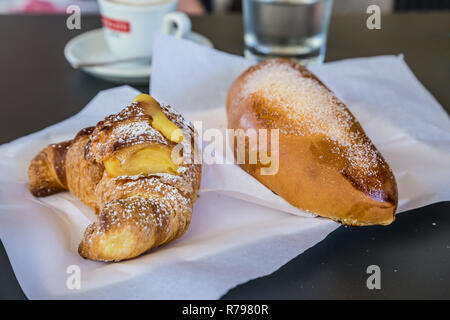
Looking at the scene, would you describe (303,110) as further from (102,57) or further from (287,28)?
(102,57)

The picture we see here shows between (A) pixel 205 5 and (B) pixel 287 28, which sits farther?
(A) pixel 205 5

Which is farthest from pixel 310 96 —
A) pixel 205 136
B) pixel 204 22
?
pixel 204 22

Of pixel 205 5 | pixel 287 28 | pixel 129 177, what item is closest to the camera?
pixel 129 177

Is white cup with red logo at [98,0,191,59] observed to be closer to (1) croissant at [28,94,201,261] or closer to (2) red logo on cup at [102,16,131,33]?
(2) red logo on cup at [102,16,131,33]

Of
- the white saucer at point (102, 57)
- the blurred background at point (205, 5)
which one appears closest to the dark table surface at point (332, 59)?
the white saucer at point (102, 57)

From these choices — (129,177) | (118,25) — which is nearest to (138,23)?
(118,25)

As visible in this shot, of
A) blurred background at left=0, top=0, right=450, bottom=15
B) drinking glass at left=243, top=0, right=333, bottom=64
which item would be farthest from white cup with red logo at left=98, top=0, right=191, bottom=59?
A: blurred background at left=0, top=0, right=450, bottom=15
